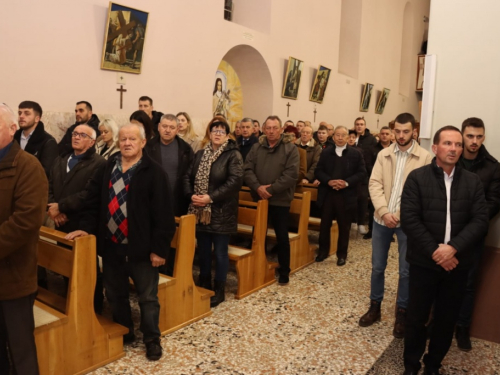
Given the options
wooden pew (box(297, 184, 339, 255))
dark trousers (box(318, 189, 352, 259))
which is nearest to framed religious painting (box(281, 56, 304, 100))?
wooden pew (box(297, 184, 339, 255))

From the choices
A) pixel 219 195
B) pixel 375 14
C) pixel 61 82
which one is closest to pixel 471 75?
pixel 219 195

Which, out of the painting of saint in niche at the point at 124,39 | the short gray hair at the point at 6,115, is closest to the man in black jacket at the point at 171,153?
the short gray hair at the point at 6,115

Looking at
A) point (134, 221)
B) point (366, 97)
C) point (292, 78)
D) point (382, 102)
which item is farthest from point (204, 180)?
point (382, 102)

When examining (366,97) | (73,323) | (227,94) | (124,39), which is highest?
(366,97)

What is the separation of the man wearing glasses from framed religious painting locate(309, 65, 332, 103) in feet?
29.4

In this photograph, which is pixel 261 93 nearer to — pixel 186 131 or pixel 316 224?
pixel 316 224

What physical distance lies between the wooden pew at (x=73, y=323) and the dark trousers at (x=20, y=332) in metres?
0.24

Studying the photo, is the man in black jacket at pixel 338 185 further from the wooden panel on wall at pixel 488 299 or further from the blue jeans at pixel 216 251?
the wooden panel on wall at pixel 488 299

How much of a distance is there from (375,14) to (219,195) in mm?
12956

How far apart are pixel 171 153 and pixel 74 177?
45.2 inches

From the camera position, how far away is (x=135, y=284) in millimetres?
3412

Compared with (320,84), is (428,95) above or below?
below

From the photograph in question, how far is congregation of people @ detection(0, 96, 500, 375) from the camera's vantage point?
2.51 m

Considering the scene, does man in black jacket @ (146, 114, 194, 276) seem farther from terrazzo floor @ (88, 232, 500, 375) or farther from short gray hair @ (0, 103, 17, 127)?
short gray hair @ (0, 103, 17, 127)
